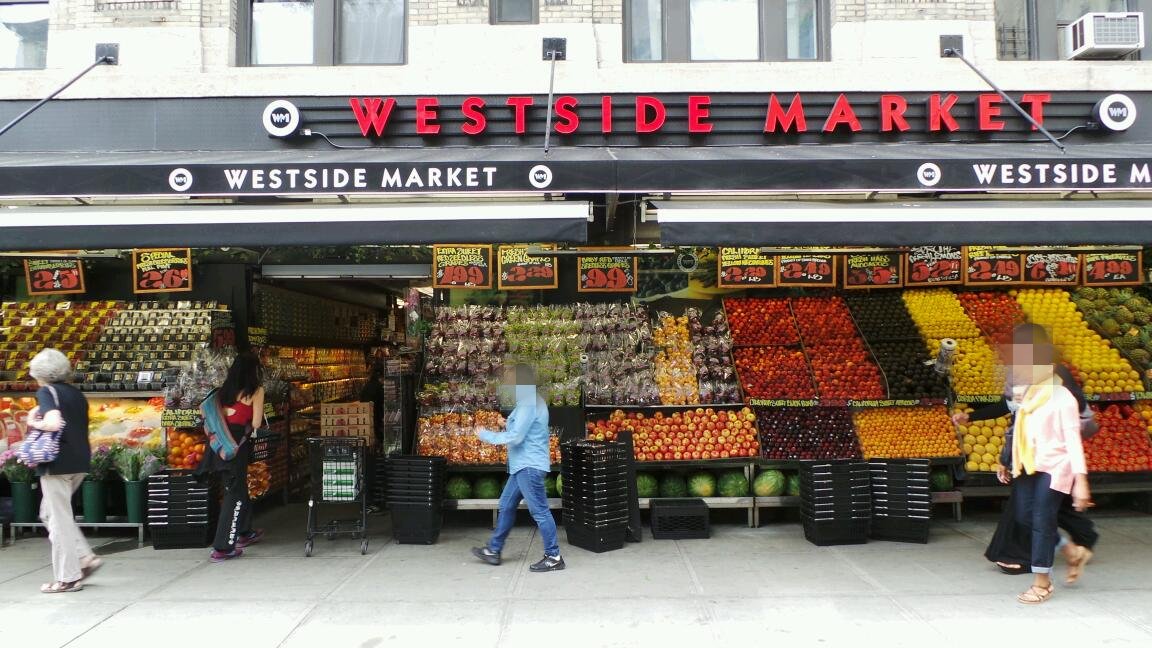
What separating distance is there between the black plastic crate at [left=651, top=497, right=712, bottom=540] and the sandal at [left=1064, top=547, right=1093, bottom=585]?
3.03 metres

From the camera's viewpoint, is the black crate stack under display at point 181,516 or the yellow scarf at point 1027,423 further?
the black crate stack under display at point 181,516

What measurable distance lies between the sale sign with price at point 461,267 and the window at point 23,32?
5.76 meters

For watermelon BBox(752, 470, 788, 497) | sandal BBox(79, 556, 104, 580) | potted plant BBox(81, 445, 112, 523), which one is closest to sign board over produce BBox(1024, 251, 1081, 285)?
watermelon BBox(752, 470, 788, 497)

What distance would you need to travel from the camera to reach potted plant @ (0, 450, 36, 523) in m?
7.52

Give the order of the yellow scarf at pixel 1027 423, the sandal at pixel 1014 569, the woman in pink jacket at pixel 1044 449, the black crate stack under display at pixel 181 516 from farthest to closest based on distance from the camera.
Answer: the black crate stack under display at pixel 181 516
the sandal at pixel 1014 569
the yellow scarf at pixel 1027 423
the woman in pink jacket at pixel 1044 449

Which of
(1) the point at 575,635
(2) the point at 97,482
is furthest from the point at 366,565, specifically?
(2) the point at 97,482

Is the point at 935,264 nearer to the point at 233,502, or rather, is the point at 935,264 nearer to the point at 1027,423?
the point at 1027,423

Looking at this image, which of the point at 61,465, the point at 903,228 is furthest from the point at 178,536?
the point at 903,228

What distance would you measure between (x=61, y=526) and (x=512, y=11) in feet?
23.5

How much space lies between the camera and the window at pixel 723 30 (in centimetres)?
906

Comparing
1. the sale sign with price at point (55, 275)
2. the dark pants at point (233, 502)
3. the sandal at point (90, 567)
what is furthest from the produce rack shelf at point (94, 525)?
the sale sign with price at point (55, 275)

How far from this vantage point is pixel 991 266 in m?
9.06

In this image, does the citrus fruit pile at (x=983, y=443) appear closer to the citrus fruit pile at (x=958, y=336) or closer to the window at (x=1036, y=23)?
the citrus fruit pile at (x=958, y=336)

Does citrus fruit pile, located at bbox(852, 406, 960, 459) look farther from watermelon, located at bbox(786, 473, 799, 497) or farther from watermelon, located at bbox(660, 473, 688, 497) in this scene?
watermelon, located at bbox(660, 473, 688, 497)
